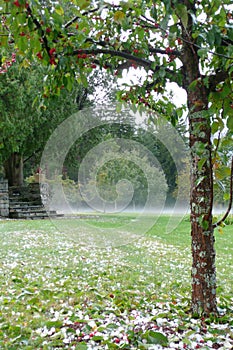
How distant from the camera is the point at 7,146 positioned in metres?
11.3

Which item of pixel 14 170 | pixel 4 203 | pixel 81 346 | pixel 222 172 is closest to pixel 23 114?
pixel 4 203

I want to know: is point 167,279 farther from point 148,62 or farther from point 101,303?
point 148,62

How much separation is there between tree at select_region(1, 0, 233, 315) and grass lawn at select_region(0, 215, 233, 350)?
329 mm

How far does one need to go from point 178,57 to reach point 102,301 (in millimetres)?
1903

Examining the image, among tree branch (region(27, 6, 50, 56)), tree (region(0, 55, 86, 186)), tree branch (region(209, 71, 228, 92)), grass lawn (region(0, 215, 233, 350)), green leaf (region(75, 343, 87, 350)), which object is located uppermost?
tree (region(0, 55, 86, 186))

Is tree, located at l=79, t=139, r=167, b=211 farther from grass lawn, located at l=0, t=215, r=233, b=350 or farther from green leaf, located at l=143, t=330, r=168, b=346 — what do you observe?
green leaf, located at l=143, t=330, r=168, b=346

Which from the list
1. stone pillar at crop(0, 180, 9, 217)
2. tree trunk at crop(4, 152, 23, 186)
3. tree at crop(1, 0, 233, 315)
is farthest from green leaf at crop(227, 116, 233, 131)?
tree trunk at crop(4, 152, 23, 186)

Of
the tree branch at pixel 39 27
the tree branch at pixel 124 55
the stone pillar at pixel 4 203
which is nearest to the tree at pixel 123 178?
the stone pillar at pixel 4 203

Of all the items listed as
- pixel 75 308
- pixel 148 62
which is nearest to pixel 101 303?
pixel 75 308

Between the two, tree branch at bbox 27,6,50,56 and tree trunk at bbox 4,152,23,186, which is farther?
tree trunk at bbox 4,152,23,186

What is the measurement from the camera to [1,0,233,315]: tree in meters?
1.69

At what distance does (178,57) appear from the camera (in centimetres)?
234

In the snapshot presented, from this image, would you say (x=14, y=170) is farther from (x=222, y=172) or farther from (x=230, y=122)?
(x=230, y=122)

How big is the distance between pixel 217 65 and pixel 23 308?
6.87ft
